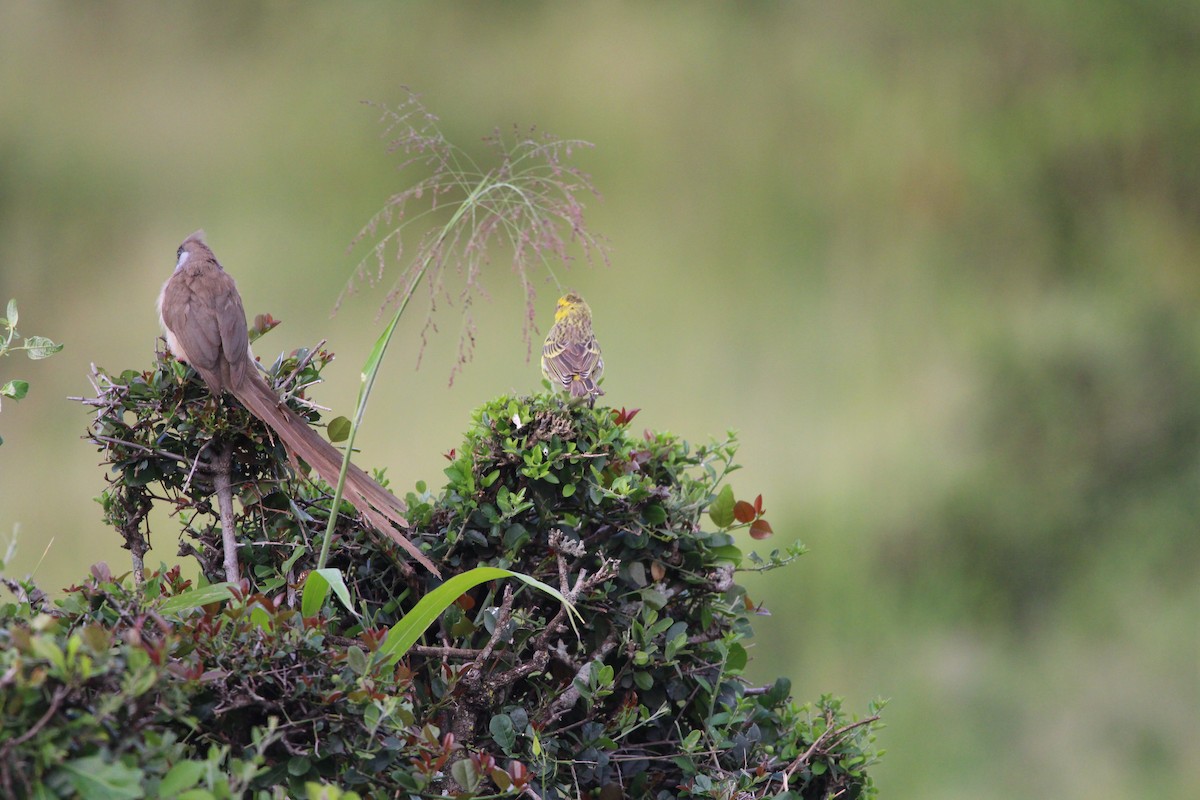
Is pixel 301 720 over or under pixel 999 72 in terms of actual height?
under

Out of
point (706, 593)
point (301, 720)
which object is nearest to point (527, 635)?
point (706, 593)

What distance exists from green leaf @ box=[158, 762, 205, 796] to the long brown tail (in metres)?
0.48

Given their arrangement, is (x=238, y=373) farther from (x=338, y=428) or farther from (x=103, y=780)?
(x=103, y=780)

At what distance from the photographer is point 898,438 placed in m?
3.38

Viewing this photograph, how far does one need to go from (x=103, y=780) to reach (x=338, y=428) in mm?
804

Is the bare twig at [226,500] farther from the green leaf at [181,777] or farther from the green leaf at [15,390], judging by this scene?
the green leaf at [181,777]

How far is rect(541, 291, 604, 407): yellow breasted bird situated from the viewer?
2447 mm

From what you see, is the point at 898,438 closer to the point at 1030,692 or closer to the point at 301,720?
the point at 1030,692

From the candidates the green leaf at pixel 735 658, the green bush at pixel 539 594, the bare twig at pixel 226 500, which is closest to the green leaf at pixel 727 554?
the green bush at pixel 539 594

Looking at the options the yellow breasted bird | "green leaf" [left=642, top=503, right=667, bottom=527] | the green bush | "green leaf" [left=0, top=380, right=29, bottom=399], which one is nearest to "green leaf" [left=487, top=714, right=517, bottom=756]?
the green bush

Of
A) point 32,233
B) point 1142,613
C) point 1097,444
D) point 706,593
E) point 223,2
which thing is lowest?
point 706,593

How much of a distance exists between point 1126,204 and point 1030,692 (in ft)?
5.30

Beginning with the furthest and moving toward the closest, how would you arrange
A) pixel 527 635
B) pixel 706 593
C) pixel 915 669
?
pixel 915 669, pixel 706 593, pixel 527 635

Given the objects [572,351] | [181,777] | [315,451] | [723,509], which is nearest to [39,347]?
[315,451]
